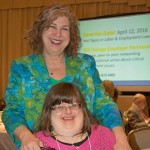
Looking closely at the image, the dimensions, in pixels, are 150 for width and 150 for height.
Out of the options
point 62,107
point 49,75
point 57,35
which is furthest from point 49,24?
point 62,107

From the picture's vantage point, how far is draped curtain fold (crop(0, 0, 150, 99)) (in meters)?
7.72

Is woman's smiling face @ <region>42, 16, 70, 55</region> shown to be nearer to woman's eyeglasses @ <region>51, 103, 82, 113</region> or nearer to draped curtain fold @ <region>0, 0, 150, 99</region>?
woman's eyeglasses @ <region>51, 103, 82, 113</region>

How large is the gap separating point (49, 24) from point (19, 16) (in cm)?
713

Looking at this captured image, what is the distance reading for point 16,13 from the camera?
8789 mm

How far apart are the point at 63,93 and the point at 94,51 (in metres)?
5.83

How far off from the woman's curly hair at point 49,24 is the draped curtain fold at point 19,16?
18.7 ft

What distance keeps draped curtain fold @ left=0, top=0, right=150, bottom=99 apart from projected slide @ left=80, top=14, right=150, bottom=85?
411 millimetres

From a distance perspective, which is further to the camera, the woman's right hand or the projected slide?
the projected slide

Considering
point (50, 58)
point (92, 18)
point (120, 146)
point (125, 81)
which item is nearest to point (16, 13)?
point (92, 18)

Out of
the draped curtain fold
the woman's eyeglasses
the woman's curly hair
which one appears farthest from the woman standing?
the draped curtain fold

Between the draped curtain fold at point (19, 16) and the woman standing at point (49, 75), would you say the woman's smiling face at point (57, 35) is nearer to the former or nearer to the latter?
the woman standing at point (49, 75)

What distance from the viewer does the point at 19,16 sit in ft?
28.7

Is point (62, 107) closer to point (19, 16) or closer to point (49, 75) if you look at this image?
point (49, 75)

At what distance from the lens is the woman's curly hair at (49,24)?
186 cm
